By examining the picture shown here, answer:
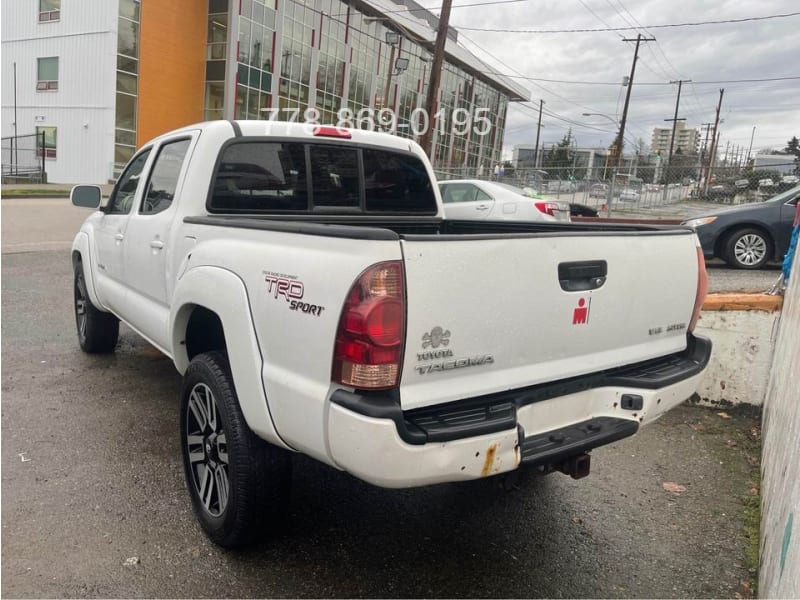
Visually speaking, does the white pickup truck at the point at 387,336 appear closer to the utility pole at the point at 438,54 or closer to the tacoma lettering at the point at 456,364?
the tacoma lettering at the point at 456,364

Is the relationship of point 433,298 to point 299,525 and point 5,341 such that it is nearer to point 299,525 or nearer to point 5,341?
point 299,525

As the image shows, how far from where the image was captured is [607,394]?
103 inches

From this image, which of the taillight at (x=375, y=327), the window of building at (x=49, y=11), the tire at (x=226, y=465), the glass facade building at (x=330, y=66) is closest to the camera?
the taillight at (x=375, y=327)

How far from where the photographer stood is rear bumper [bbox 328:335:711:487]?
2004 mm

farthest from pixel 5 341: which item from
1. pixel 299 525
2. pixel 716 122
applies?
pixel 716 122

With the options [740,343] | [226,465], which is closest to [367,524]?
[226,465]

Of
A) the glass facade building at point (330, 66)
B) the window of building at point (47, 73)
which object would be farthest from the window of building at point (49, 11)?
the glass facade building at point (330, 66)

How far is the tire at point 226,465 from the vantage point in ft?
8.25

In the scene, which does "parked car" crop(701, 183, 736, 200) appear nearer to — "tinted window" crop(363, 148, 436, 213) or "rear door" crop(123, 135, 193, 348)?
"tinted window" crop(363, 148, 436, 213)

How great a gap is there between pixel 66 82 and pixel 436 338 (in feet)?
106

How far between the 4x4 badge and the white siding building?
29315 mm

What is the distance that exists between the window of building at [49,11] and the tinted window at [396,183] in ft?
104

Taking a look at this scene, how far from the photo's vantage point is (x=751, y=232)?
9.39 m

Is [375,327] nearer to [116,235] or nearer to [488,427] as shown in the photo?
[488,427]
